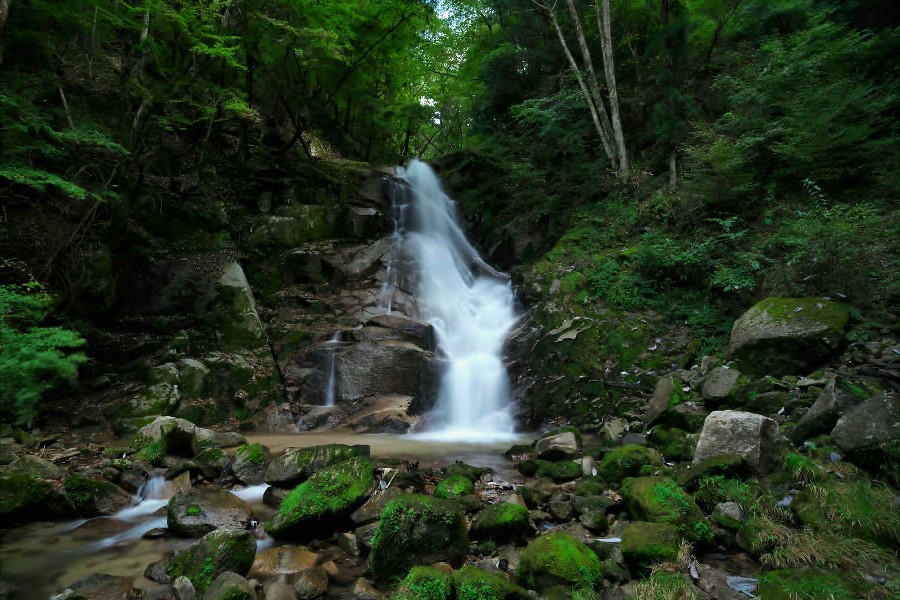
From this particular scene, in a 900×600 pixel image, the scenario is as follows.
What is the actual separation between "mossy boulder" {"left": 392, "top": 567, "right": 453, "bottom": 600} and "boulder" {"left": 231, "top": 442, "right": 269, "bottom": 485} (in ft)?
11.8

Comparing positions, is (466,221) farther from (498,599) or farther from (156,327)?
(498,599)

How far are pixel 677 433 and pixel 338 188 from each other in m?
13.1

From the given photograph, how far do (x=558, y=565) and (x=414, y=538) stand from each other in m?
1.22

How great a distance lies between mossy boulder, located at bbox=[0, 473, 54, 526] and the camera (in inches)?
189

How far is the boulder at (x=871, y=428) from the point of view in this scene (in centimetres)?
409

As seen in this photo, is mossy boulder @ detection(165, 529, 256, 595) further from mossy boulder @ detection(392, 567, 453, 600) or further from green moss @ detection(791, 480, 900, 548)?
green moss @ detection(791, 480, 900, 548)

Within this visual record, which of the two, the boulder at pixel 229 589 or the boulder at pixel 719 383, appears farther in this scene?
the boulder at pixel 719 383

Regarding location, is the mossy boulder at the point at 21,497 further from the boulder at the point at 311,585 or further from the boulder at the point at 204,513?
the boulder at the point at 311,585

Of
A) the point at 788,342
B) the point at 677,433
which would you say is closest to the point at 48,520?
the point at 677,433

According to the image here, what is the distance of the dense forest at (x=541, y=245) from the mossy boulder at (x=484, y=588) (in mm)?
30

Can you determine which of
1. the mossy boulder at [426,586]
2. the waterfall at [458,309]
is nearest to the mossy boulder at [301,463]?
the mossy boulder at [426,586]

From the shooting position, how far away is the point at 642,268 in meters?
9.93

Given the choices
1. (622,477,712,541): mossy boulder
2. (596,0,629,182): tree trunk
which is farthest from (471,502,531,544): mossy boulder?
(596,0,629,182): tree trunk

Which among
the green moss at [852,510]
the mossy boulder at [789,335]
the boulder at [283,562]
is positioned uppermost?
the mossy boulder at [789,335]
